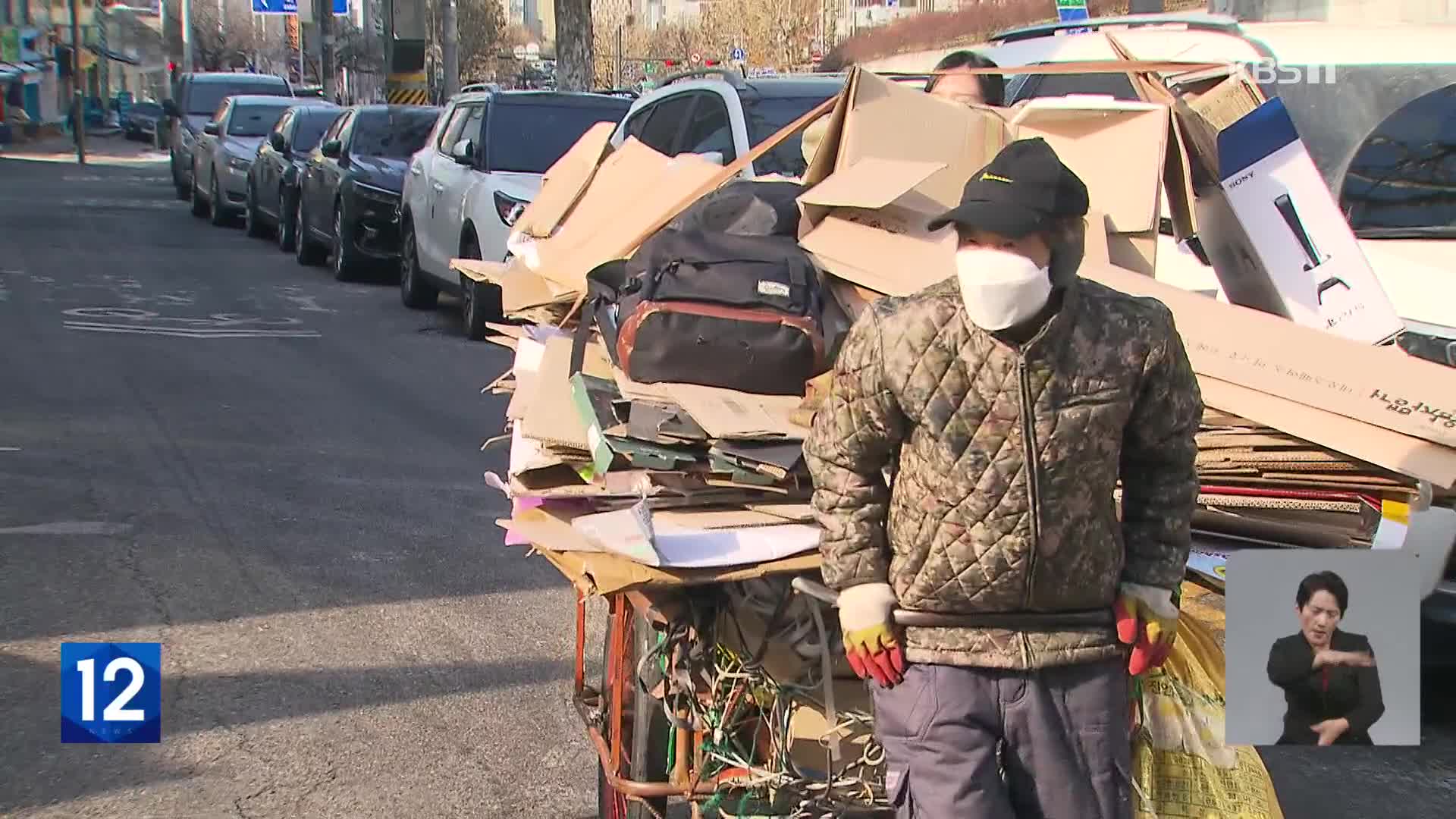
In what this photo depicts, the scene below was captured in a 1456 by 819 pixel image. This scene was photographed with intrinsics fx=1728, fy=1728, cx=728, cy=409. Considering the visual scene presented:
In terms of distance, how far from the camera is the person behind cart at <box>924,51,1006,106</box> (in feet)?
19.0

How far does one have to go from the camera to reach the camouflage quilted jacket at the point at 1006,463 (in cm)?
306

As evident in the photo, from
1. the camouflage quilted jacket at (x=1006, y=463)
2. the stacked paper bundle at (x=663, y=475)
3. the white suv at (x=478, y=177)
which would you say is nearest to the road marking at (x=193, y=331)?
the white suv at (x=478, y=177)

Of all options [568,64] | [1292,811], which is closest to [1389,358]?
[1292,811]

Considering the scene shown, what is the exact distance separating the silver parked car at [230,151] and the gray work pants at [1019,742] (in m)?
21.7

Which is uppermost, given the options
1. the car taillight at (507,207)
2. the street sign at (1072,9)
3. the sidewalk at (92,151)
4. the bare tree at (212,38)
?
the bare tree at (212,38)

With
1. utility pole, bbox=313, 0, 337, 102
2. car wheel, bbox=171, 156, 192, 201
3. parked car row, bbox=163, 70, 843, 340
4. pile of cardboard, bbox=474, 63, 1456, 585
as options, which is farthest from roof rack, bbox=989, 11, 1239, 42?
utility pole, bbox=313, 0, 337, 102

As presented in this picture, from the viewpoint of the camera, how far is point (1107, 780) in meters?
3.14

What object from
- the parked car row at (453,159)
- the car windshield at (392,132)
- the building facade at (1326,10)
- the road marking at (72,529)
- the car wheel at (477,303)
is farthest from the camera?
the car windshield at (392,132)

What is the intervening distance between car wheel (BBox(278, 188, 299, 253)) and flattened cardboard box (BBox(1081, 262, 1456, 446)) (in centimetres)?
1749

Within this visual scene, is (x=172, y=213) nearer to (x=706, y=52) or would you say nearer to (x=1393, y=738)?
(x=1393, y=738)

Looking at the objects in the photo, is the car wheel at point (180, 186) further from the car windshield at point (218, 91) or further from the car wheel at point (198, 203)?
the car wheel at point (198, 203)

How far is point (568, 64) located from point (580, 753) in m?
22.1

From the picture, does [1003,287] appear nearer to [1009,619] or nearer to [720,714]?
[1009,619]

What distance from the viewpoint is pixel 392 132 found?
60.1 feet
